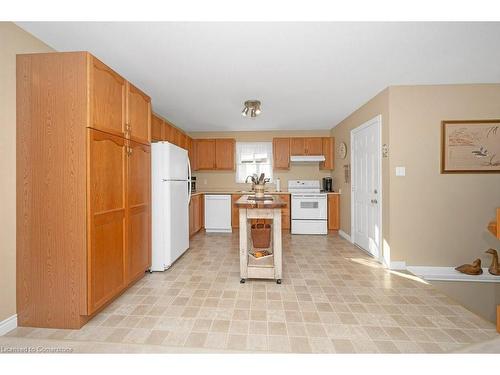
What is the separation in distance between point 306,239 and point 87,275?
3.67 meters

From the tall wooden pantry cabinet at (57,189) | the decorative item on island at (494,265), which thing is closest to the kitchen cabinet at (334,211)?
the decorative item on island at (494,265)

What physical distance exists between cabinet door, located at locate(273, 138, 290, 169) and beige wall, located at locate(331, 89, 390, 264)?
1.09 m

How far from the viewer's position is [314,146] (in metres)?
5.38

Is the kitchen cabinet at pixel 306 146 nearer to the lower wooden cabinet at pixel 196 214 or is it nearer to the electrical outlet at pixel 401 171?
the lower wooden cabinet at pixel 196 214

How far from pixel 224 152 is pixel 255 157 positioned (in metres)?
0.78

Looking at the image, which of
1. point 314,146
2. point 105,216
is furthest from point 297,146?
point 105,216

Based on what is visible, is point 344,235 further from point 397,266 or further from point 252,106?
point 252,106

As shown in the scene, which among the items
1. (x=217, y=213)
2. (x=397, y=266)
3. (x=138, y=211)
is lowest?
(x=397, y=266)

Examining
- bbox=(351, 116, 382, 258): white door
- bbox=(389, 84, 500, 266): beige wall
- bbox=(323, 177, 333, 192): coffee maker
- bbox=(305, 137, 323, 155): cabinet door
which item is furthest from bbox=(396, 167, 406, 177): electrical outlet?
bbox=(305, 137, 323, 155): cabinet door

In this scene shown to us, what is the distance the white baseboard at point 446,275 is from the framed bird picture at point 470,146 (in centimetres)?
125

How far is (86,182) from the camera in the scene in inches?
66.6
